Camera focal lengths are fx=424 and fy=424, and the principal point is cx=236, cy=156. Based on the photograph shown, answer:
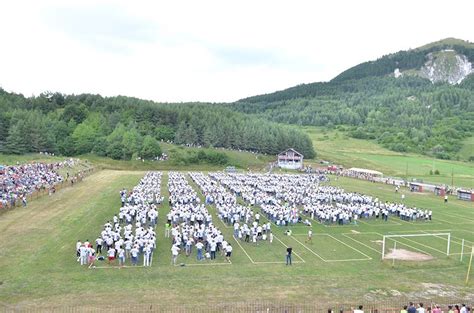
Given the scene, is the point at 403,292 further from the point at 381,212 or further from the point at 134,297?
the point at 381,212

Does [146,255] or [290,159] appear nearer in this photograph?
[146,255]

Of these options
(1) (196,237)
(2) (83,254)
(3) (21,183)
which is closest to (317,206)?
(1) (196,237)

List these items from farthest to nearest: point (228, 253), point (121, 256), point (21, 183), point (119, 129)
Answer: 1. point (119, 129)
2. point (21, 183)
3. point (228, 253)
4. point (121, 256)

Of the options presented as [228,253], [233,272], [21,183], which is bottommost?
[233,272]

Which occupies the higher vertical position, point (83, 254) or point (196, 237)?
point (196, 237)

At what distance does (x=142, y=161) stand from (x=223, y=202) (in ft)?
186

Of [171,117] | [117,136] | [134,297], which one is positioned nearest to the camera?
[134,297]

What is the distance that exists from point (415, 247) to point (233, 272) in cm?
1524

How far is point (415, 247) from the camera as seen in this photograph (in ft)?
102

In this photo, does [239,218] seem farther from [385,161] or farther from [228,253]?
[385,161]

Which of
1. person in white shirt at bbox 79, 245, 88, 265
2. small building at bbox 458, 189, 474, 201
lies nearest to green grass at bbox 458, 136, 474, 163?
small building at bbox 458, 189, 474, 201

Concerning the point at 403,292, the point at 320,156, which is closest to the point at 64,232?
the point at 403,292

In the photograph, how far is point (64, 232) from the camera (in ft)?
104

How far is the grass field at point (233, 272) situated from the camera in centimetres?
2005
